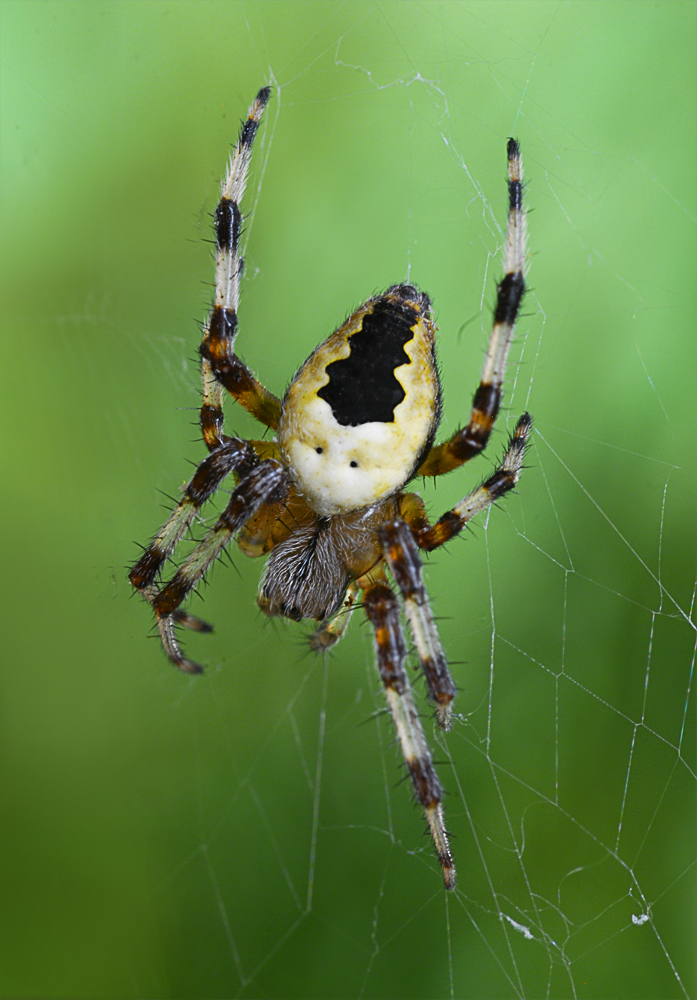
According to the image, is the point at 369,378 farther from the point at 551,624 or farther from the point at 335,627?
the point at 551,624

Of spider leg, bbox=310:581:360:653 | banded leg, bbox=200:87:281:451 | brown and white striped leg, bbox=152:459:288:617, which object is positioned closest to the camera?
brown and white striped leg, bbox=152:459:288:617

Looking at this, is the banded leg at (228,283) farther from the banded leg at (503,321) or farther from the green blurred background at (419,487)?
the banded leg at (503,321)

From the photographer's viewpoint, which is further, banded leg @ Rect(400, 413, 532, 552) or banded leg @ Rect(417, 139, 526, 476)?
banded leg @ Rect(400, 413, 532, 552)

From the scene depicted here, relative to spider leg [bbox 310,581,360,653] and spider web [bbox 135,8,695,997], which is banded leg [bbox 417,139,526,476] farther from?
spider leg [bbox 310,581,360,653]

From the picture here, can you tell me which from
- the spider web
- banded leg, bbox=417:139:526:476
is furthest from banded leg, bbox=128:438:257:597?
the spider web

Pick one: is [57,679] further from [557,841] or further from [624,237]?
[624,237]

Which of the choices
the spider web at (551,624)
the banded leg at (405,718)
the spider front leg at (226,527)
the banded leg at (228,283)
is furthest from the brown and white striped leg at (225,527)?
the spider web at (551,624)

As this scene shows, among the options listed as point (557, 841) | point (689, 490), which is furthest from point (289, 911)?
point (689, 490)

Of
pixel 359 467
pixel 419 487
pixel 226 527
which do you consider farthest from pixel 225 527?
pixel 419 487
